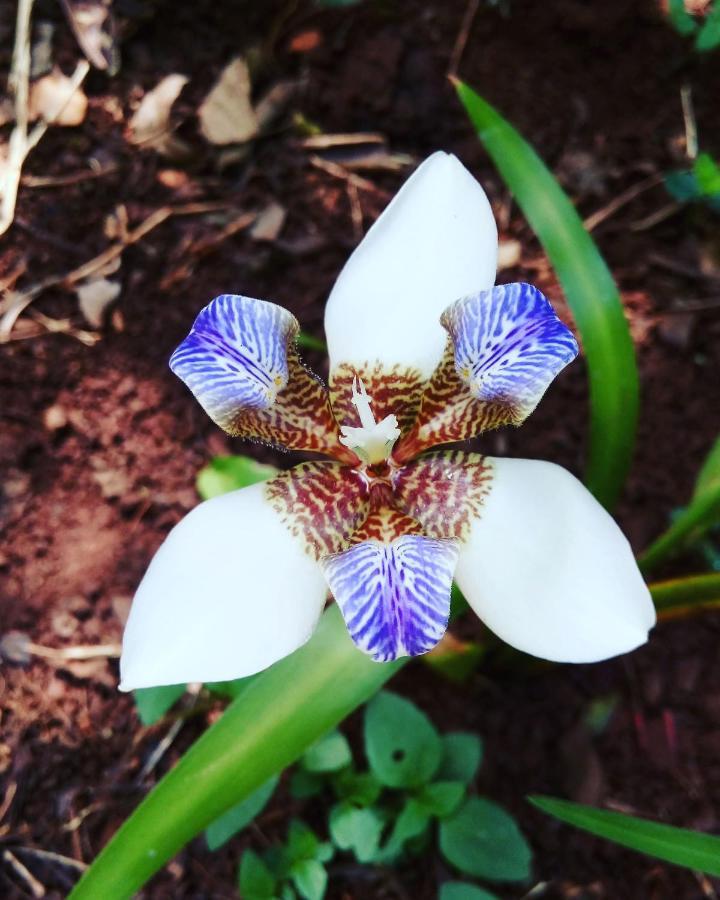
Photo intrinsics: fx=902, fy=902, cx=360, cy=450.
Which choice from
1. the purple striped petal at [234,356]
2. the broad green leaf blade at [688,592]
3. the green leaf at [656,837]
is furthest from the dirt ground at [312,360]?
the purple striped petal at [234,356]

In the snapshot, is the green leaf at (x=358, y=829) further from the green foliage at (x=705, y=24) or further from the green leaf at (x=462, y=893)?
the green foliage at (x=705, y=24)

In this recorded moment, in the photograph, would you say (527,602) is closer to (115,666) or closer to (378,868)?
(378,868)

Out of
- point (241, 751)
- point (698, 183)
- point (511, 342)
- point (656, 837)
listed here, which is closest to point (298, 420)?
point (511, 342)

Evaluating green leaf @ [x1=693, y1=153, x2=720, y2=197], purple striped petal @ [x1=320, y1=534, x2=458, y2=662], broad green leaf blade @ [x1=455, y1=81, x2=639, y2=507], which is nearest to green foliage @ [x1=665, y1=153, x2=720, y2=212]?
green leaf @ [x1=693, y1=153, x2=720, y2=197]

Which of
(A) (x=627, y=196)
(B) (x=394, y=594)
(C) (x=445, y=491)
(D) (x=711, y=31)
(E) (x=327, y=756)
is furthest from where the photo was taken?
(A) (x=627, y=196)

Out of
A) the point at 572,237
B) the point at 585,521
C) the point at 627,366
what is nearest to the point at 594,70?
the point at 572,237

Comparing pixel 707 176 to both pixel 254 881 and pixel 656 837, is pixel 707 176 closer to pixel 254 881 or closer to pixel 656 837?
pixel 656 837
